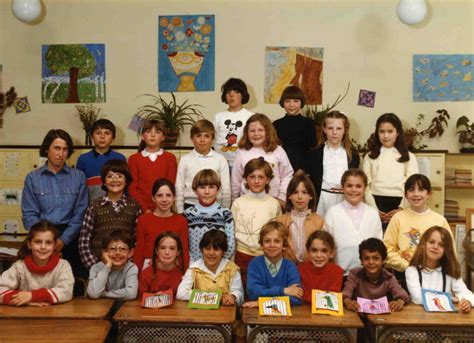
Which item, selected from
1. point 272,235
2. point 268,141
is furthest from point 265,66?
point 272,235

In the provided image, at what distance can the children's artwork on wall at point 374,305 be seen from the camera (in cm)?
285

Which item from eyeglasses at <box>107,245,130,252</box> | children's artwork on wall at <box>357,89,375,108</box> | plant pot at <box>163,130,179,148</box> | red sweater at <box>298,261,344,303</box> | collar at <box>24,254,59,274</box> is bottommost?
red sweater at <box>298,261,344,303</box>

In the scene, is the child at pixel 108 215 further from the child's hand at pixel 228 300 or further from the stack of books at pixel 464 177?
the stack of books at pixel 464 177

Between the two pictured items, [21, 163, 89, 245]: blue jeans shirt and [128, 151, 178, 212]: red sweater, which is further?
[128, 151, 178, 212]: red sweater

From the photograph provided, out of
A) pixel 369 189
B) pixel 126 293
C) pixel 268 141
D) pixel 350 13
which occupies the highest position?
pixel 350 13

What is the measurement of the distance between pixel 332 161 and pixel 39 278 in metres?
2.22

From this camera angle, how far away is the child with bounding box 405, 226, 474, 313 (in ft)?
10.6

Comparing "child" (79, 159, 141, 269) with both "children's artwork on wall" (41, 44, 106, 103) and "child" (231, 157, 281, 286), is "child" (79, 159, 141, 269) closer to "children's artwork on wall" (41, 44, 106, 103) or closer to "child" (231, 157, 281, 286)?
"child" (231, 157, 281, 286)

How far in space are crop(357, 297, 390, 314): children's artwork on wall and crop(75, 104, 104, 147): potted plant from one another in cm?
371

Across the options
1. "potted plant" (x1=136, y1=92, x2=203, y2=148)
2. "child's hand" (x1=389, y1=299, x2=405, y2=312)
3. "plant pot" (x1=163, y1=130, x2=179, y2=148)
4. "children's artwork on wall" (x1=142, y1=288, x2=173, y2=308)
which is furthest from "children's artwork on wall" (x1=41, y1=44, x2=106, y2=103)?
"child's hand" (x1=389, y1=299, x2=405, y2=312)

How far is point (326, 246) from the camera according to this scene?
10.8 ft

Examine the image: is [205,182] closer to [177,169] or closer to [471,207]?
[177,169]

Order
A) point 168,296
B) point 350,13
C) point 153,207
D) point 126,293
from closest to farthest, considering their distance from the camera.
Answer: point 168,296, point 126,293, point 153,207, point 350,13

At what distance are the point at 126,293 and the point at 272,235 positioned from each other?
947mm
